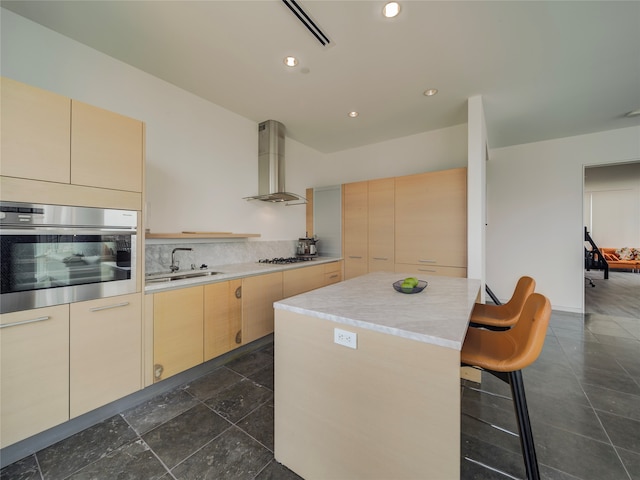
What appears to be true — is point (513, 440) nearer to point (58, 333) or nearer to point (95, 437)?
point (95, 437)

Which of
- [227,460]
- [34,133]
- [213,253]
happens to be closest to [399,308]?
[227,460]

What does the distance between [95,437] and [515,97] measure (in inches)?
184

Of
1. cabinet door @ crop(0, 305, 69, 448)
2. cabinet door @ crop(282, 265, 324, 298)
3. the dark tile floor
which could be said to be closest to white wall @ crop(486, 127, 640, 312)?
Answer: the dark tile floor

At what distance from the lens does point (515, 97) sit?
2693 millimetres

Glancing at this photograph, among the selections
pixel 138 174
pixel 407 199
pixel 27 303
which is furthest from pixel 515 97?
pixel 27 303

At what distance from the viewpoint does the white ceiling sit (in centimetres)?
167

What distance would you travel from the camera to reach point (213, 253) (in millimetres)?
2854

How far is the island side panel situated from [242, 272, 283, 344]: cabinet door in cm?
127

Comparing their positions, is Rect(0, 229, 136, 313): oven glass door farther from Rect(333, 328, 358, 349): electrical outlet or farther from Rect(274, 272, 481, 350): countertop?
Rect(333, 328, 358, 349): electrical outlet

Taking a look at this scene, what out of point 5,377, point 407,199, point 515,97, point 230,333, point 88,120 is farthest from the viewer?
point 407,199

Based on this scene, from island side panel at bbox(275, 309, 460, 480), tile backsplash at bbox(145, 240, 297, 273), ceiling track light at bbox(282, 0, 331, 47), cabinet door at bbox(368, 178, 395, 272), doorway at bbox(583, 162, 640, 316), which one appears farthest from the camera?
doorway at bbox(583, 162, 640, 316)

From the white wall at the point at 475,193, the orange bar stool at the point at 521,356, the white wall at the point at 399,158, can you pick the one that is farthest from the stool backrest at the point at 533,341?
the white wall at the point at 399,158

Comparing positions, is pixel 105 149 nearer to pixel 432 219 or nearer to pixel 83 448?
pixel 83 448

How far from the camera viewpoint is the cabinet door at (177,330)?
183cm
